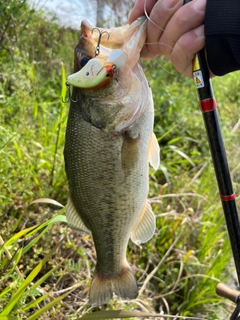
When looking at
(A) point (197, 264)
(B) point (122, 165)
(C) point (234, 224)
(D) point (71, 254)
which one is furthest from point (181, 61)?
(A) point (197, 264)

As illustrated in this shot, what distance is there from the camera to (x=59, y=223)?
271cm

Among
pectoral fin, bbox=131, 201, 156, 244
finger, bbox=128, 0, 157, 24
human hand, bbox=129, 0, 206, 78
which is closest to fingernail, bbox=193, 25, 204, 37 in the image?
human hand, bbox=129, 0, 206, 78

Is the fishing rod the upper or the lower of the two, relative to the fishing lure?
lower

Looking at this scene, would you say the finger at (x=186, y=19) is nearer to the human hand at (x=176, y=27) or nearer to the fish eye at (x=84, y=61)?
the human hand at (x=176, y=27)

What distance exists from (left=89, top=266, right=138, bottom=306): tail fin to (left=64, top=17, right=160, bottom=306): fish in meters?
0.28

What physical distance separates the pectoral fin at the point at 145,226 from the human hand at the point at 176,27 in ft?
2.22

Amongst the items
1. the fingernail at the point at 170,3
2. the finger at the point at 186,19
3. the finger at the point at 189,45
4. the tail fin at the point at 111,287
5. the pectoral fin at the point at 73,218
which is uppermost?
the fingernail at the point at 170,3

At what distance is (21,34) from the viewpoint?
3379 millimetres

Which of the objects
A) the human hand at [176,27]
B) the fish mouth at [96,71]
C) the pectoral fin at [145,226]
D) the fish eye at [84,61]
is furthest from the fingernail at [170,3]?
the pectoral fin at [145,226]

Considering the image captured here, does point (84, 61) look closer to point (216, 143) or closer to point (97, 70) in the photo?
point (97, 70)

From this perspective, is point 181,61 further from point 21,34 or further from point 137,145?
point 21,34

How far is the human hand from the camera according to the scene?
1432mm

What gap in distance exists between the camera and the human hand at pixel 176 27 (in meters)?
1.43

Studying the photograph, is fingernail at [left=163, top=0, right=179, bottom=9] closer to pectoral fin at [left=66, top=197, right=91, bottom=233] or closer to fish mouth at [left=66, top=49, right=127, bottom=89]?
fish mouth at [left=66, top=49, right=127, bottom=89]
